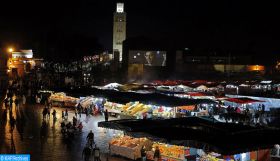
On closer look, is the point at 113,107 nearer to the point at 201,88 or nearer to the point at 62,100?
the point at 62,100

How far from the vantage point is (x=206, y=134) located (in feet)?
39.5

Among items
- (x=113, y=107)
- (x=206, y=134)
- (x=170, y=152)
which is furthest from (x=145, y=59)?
(x=206, y=134)

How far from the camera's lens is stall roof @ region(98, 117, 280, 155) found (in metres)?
11.0

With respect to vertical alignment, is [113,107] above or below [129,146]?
above

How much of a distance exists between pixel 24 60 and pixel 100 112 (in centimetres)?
4803

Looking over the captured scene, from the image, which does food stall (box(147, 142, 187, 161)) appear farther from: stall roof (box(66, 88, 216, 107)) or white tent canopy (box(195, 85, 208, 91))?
white tent canopy (box(195, 85, 208, 91))

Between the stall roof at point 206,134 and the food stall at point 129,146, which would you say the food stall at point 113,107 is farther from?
the stall roof at point 206,134

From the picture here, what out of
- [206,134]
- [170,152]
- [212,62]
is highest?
[212,62]

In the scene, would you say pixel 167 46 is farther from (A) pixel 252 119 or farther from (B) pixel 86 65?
(A) pixel 252 119

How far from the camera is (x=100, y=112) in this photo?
26500 millimetres

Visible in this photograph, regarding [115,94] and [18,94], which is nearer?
[115,94]

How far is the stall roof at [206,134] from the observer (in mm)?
11018

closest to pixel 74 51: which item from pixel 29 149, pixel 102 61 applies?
pixel 102 61

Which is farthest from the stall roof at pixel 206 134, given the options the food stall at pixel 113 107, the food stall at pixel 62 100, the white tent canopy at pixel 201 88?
the white tent canopy at pixel 201 88
